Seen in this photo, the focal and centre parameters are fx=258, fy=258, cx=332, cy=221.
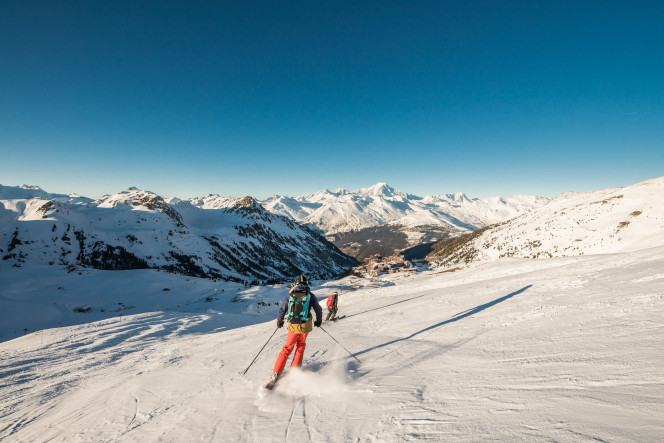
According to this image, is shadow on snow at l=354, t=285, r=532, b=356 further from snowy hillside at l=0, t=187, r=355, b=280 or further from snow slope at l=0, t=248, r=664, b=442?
snowy hillside at l=0, t=187, r=355, b=280

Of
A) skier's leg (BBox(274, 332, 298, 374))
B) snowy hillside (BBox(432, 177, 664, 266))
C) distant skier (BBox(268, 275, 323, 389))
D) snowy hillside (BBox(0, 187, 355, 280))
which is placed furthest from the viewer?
snowy hillside (BBox(0, 187, 355, 280))

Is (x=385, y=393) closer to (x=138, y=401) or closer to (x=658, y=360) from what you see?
(x=658, y=360)

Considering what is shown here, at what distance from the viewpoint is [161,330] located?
17.4m

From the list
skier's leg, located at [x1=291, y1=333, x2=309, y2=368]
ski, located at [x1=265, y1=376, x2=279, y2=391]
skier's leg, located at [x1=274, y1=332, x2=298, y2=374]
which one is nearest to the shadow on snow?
skier's leg, located at [x1=291, y1=333, x2=309, y2=368]

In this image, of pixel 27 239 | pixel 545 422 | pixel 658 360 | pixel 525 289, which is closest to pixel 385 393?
pixel 545 422

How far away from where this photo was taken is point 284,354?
7.02 meters

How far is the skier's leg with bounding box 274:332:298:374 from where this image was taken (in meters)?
6.75

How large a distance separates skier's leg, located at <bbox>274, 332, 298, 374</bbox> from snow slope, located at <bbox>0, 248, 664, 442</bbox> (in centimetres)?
37

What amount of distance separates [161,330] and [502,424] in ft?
65.6

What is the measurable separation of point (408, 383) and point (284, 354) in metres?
3.26

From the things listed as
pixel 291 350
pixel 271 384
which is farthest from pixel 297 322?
pixel 271 384

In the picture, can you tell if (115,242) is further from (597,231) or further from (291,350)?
(597,231)

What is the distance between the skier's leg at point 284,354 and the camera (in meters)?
6.75

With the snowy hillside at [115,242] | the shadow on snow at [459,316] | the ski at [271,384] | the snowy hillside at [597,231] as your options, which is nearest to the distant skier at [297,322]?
the ski at [271,384]
